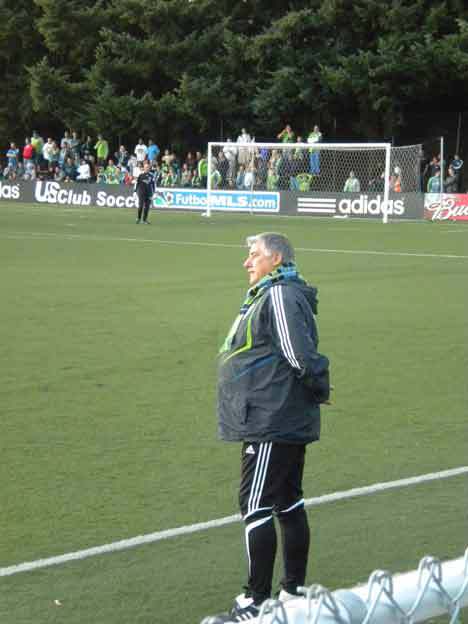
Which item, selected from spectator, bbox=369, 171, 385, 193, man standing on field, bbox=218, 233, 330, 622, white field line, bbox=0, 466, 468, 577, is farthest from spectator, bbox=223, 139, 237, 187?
man standing on field, bbox=218, 233, 330, 622

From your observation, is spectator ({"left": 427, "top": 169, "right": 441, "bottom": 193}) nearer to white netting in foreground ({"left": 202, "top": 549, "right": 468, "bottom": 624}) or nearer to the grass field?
the grass field

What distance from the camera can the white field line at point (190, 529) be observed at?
6.08 m

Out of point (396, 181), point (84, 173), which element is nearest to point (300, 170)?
point (396, 181)

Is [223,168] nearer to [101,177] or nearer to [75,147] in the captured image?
[101,177]

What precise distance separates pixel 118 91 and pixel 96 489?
2155 inches

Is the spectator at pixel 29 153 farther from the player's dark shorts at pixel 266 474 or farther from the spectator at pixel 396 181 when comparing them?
the player's dark shorts at pixel 266 474

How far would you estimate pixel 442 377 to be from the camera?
11422 millimetres

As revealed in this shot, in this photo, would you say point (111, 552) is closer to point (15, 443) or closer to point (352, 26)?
point (15, 443)

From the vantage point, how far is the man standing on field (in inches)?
209

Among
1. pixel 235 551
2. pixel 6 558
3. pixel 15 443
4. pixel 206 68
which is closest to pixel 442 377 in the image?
pixel 15 443

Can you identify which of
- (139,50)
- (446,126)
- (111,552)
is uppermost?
(139,50)

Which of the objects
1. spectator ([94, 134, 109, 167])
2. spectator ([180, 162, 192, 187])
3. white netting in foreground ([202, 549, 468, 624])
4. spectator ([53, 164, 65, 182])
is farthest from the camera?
spectator ([94, 134, 109, 167])

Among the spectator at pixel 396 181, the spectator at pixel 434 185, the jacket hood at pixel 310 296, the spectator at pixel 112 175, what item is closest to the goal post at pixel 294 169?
the spectator at pixel 396 181

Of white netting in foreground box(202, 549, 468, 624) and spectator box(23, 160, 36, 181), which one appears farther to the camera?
spectator box(23, 160, 36, 181)
